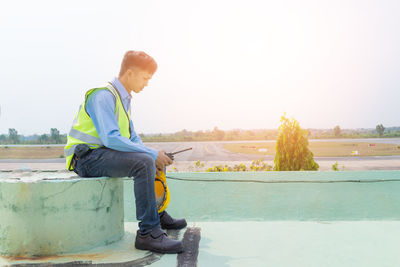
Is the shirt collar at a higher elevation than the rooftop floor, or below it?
higher

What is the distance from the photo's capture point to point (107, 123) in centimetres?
299

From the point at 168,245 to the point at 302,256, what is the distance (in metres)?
1.06

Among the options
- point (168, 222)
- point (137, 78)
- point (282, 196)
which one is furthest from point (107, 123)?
point (282, 196)

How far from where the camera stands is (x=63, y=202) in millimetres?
2973

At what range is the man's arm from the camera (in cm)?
298

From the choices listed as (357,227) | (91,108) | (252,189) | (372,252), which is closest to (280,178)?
(252,189)

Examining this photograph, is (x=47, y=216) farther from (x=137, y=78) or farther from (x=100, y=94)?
(x=137, y=78)

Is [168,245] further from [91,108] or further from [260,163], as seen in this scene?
[260,163]

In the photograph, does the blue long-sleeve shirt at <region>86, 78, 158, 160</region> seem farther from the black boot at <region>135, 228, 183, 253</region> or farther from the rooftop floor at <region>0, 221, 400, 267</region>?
the rooftop floor at <region>0, 221, 400, 267</region>

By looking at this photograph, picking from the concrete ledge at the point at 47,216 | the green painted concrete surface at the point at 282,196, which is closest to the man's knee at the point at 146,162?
the concrete ledge at the point at 47,216

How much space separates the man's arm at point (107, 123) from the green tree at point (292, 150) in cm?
342

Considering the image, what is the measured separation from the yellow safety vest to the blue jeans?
11 centimetres

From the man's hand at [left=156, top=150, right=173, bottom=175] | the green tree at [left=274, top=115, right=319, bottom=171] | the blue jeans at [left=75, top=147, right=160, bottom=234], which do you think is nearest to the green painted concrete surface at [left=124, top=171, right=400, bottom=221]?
the green tree at [left=274, top=115, right=319, bottom=171]

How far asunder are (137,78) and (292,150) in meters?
3.48
